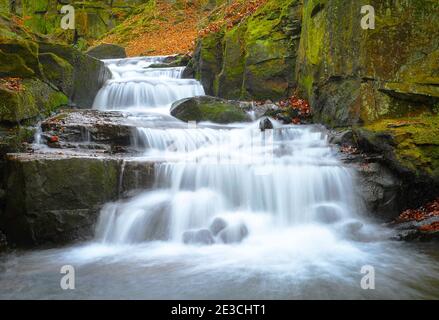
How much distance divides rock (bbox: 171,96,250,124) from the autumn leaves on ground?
10387mm

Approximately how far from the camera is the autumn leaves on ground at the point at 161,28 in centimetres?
2188

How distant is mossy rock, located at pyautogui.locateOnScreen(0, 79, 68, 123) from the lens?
746 cm

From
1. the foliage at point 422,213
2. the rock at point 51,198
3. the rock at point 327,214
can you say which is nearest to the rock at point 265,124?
the rock at point 327,214

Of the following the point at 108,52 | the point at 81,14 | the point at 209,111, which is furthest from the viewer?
the point at 81,14

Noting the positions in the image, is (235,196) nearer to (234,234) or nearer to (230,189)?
(230,189)

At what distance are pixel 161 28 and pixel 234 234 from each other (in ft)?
68.3

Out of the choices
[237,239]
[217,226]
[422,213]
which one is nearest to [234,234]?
[237,239]

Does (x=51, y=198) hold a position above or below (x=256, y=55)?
below

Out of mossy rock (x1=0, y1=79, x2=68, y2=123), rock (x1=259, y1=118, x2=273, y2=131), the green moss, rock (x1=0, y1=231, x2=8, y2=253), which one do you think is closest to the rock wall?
mossy rock (x1=0, y1=79, x2=68, y2=123)

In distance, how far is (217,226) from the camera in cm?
636

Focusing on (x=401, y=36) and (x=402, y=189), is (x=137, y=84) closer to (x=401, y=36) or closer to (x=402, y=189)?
(x=401, y=36)

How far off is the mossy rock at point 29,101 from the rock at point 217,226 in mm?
4218

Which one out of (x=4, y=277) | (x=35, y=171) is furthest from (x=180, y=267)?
(x=35, y=171)

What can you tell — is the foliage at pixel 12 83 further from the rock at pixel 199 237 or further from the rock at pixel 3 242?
the rock at pixel 199 237
